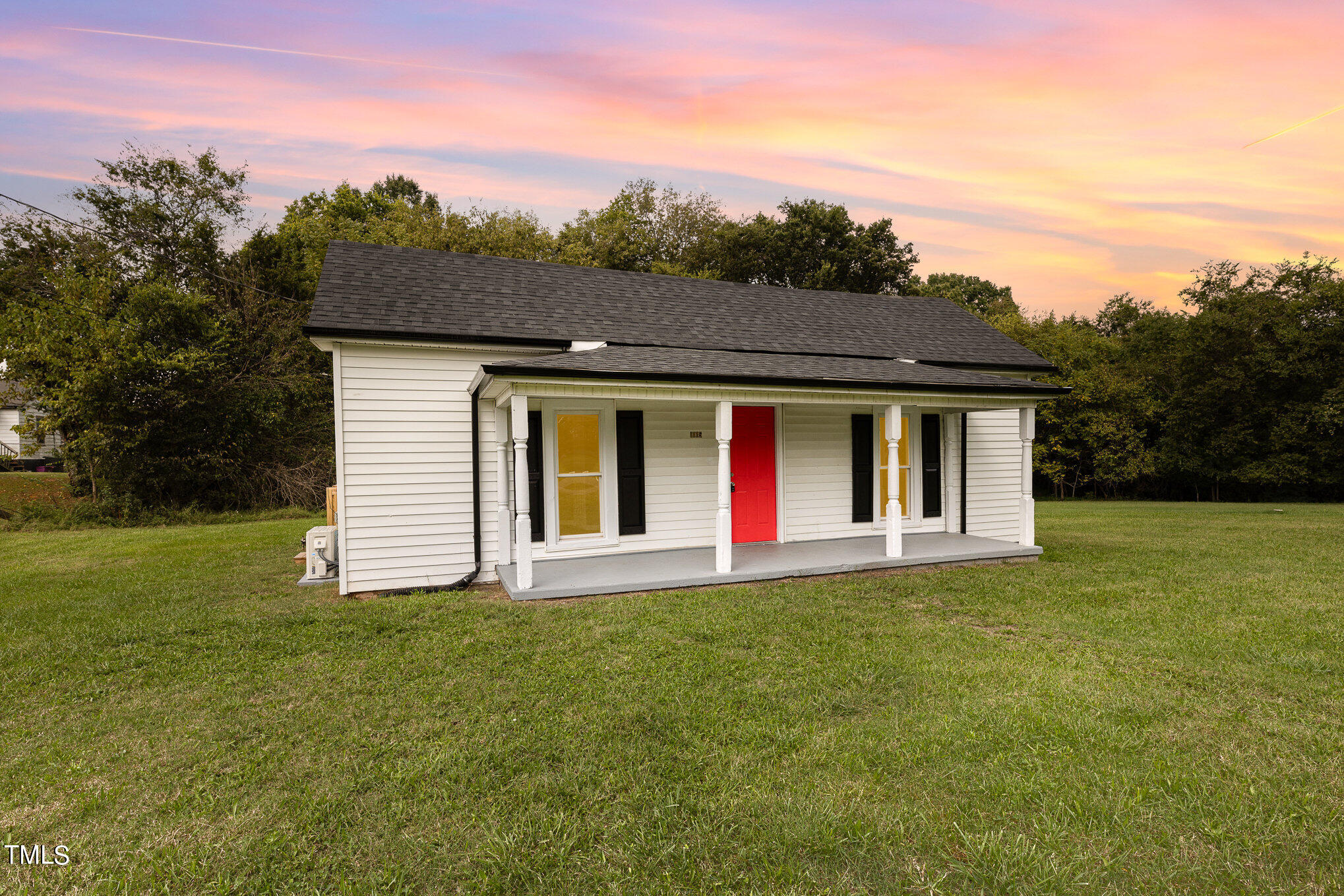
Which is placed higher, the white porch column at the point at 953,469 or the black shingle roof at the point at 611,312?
the black shingle roof at the point at 611,312

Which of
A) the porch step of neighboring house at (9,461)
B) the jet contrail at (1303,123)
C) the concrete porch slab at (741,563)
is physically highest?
the jet contrail at (1303,123)

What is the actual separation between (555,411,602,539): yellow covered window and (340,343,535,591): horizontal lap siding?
2.92 ft

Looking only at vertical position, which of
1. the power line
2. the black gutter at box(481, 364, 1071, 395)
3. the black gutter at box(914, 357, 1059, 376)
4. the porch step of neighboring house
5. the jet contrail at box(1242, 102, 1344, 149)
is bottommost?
the porch step of neighboring house

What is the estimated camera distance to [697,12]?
8258 millimetres

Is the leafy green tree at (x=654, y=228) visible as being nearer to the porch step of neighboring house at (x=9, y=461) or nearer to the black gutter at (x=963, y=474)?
the black gutter at (x=963, y=474)

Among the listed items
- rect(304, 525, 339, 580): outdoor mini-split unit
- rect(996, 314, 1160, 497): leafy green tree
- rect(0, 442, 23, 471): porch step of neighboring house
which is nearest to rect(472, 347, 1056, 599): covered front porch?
rect(304, 525, 339, 580): outdoor mini-split unit

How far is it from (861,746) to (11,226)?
24173 millimetres

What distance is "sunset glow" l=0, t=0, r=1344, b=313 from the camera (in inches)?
332

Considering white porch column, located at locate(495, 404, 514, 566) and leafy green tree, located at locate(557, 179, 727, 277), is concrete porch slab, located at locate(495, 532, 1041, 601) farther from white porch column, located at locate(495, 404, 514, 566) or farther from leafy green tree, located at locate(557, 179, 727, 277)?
leafy green tree, located at locate(557, 179, 727, 277)

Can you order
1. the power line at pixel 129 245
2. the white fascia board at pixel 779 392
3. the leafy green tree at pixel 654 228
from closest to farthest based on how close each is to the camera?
the white fascia board at pixel 779 392 < the power line at pixel 129 245 < the leafy green tree at pixel 654 228

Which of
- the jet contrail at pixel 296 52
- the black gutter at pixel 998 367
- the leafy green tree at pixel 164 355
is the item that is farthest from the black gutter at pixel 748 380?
the leafy green tree at pixel 164 355

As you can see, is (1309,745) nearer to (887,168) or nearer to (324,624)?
(324,624)

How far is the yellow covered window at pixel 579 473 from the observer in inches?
313

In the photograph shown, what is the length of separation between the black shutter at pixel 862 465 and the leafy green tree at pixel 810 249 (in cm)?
1990
